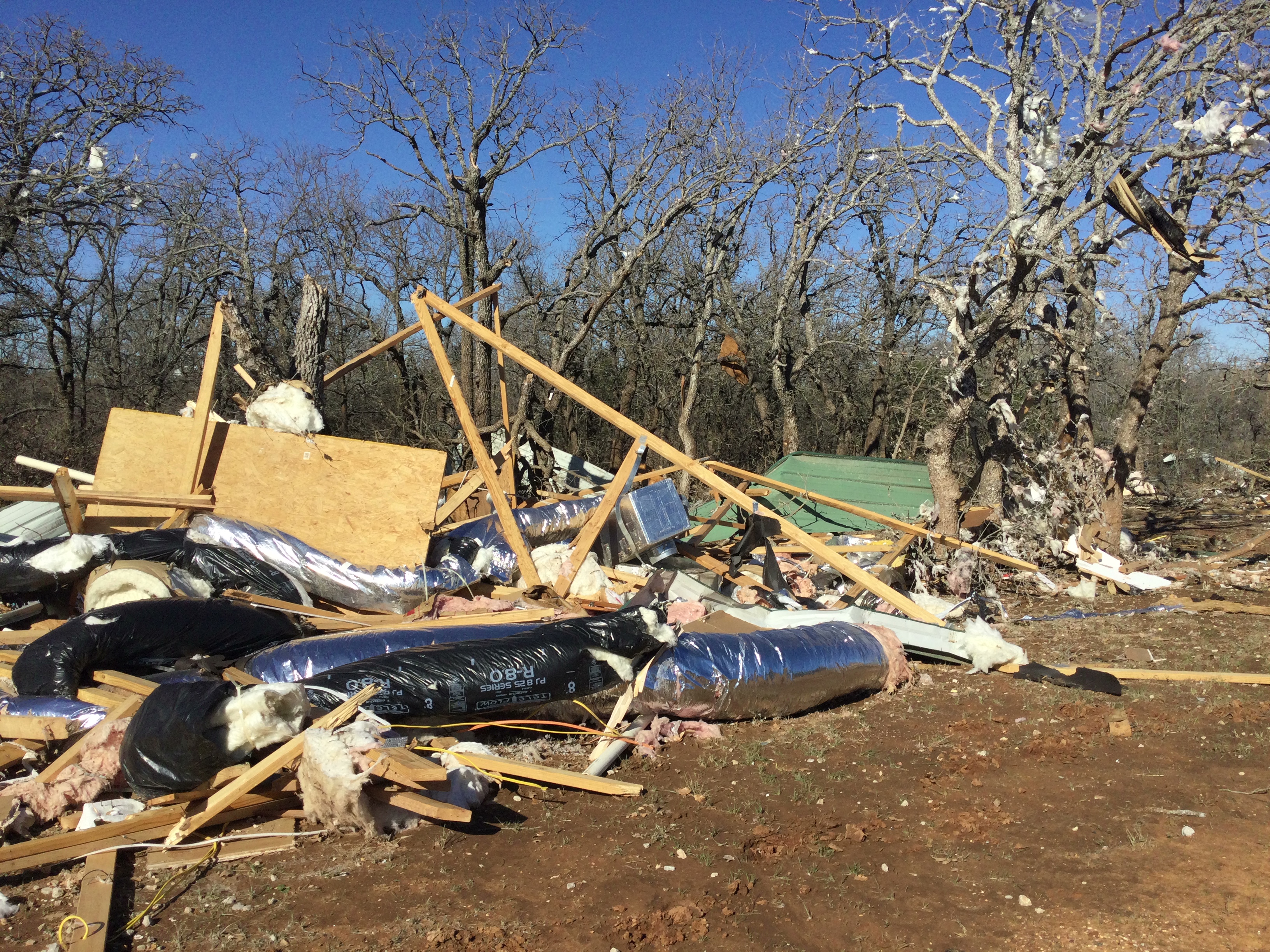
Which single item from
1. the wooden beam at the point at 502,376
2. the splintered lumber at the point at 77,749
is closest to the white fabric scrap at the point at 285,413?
the wooden beam at the point at 502,376

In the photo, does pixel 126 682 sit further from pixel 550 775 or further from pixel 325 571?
Answer: pixel 550 775

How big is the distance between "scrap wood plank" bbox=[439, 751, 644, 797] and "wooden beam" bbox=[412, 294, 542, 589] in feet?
8.00

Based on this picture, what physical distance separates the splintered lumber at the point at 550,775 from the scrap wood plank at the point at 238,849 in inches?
28.0

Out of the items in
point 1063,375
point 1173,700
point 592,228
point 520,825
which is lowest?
point 520,825

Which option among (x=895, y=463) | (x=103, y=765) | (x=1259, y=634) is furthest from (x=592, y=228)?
(x=103, y=765)

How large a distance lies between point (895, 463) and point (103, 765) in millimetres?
9154

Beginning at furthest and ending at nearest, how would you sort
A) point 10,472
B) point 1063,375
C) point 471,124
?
point 471,124 → point 10,472 → point 1063,375

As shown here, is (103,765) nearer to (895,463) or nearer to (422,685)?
(422,685)

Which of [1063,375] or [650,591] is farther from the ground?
[1063,375]

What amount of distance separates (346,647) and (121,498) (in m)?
2.61

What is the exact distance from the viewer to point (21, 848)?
311 centimetres

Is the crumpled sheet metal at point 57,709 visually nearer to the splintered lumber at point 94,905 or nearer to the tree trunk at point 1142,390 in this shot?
the splintered lumber at point 94,905

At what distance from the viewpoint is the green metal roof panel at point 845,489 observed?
1055 centimetres

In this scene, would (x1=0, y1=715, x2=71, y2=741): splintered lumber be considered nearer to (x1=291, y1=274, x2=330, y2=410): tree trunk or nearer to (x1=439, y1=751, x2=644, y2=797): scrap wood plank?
(x1=439, y1=751, x2=644, y2=797): scrap wood plank
